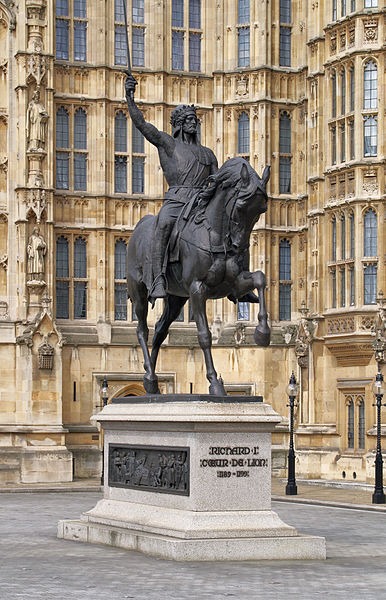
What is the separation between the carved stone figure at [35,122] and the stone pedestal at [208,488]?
2514 cm

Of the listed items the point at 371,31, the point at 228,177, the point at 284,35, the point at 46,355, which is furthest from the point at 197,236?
the point at 284,35

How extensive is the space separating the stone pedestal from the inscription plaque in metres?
0.02

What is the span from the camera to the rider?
76.2 ft

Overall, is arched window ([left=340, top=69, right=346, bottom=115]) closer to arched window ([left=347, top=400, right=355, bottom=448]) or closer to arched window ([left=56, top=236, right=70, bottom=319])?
arched window ([left=347, top=400, right=355, bottom=448])

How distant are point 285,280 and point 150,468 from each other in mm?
26538

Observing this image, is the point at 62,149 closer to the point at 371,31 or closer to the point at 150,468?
the point at 371,31

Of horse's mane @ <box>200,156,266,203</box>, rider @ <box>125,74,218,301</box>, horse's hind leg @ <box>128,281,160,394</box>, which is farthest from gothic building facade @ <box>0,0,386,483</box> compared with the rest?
horse's mane @ <box>200,156,266,203</box>

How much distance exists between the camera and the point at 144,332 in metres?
25.8

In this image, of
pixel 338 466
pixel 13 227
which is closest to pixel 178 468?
pixel 338 466

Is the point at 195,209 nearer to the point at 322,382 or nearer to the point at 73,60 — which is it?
the point at 322,382

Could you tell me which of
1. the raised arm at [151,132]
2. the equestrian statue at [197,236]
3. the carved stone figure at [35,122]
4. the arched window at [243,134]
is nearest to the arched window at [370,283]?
the arched window at [243,134]

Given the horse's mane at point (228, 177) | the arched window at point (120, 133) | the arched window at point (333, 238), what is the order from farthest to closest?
the arched window at point (120, 133)
the arched window at point (333, 238)
the horse's mane at point (228, 177)

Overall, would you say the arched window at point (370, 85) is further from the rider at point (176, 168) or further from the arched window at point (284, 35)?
the rider at point (176, 168)

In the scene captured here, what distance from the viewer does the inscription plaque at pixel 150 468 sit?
846 inches
